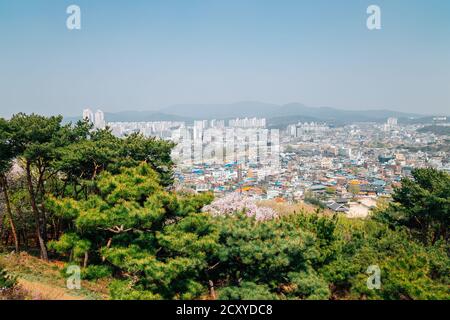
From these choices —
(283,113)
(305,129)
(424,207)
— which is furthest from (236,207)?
(283,113)

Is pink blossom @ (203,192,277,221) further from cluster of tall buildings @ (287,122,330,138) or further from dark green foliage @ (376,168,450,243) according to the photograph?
cluster of tall buildings @ (287,122,330,138)

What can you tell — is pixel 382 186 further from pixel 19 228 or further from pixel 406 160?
pixel 19 228

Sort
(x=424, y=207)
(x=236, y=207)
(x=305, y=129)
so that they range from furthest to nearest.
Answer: (x=305, y=129), (x=236, y=207), (x=424, y=207)

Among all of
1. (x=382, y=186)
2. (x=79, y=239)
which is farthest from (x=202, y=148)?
(x=79, y=239)

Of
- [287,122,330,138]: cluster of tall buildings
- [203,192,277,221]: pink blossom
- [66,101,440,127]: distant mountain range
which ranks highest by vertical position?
[66,101,440,127]: distant mountain range

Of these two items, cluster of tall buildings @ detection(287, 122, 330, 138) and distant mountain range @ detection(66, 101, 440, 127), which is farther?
distant mountain range @ detection(66, 101, 440, 127)

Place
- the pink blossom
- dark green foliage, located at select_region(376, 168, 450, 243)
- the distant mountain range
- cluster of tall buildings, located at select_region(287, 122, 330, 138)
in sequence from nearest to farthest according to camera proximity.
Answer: dark green foliage, located at select_region(376, 168, 450, 243)
the pink blossom
cluster of tall buildings, located at select_region(287, 122, 330, 138)
the distant mountain range

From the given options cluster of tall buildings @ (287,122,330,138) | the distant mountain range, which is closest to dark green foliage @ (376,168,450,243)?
cluster of tall buildings @ (287,122,330,138)

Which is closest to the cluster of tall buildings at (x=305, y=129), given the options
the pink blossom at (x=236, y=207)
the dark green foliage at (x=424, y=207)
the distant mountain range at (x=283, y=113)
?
the distant mountain range at (x=283, y=113)

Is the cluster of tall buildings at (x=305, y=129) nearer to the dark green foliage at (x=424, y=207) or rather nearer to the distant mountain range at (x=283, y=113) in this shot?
the distant mountain range at (x=283, y=113)

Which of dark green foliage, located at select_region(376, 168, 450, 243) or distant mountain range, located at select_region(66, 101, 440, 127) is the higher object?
distant mountain range, located at select_region(66, 101, 440, 127)

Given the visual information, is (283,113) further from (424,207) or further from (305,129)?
(424,207)
